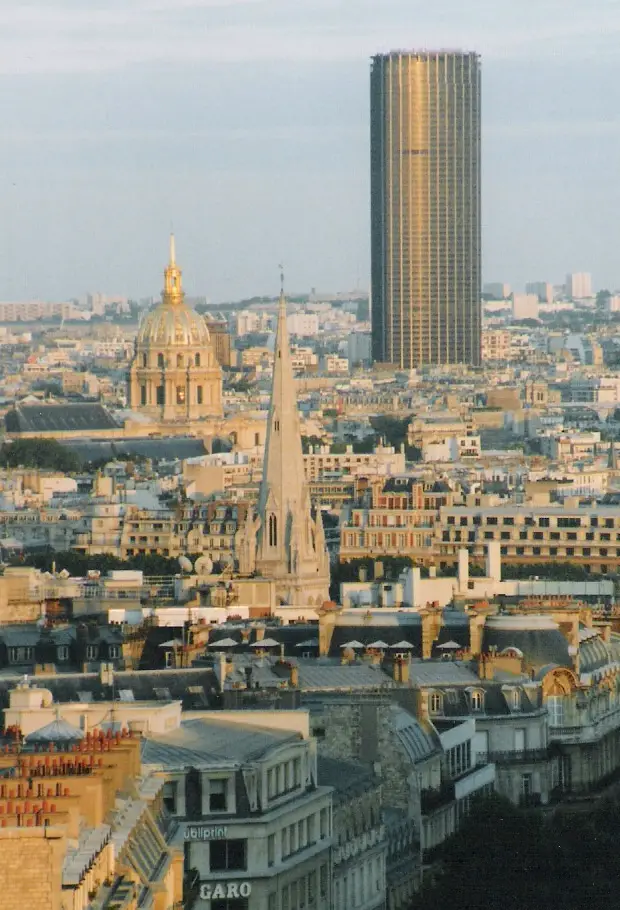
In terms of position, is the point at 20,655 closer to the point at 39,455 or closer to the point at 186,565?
the point at 186,565

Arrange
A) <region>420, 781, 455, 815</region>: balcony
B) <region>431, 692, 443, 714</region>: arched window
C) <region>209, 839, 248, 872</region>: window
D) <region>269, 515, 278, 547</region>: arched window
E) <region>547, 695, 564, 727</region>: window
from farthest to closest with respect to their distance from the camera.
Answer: <region>269, 515, 278, 547</region>: arched window, <region>547, 695, 564, 727</region>: window, <region>431, 692, 443, 714</region>: arched window, <region>420, 781, 455, 815</region>: balcony, <region>209, 839, 248, 872</region>: window

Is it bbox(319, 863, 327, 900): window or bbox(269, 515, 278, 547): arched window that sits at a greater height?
bbox(269, 515, 278, 547): arched window

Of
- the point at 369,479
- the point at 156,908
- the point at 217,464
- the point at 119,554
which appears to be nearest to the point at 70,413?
the point at 217,464

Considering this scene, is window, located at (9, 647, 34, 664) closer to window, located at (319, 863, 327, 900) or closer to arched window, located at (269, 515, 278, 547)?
window, located at (319, 863, 327, 900)

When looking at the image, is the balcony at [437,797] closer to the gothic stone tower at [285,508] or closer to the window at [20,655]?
the window at [20,655]

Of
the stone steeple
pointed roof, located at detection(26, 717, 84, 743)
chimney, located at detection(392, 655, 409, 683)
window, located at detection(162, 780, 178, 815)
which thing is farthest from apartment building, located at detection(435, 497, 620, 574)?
pointed roof, located at detection(26, 717, 84, 743)

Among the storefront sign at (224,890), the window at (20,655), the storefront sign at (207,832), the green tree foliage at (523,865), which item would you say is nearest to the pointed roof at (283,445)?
the window at (20,655)

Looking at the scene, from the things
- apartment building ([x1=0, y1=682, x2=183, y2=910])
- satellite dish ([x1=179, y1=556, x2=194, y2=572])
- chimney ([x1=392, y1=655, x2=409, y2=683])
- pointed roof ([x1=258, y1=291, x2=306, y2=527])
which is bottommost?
satellite dish ([x1=179, y1=556, x2=194, y2=572])
